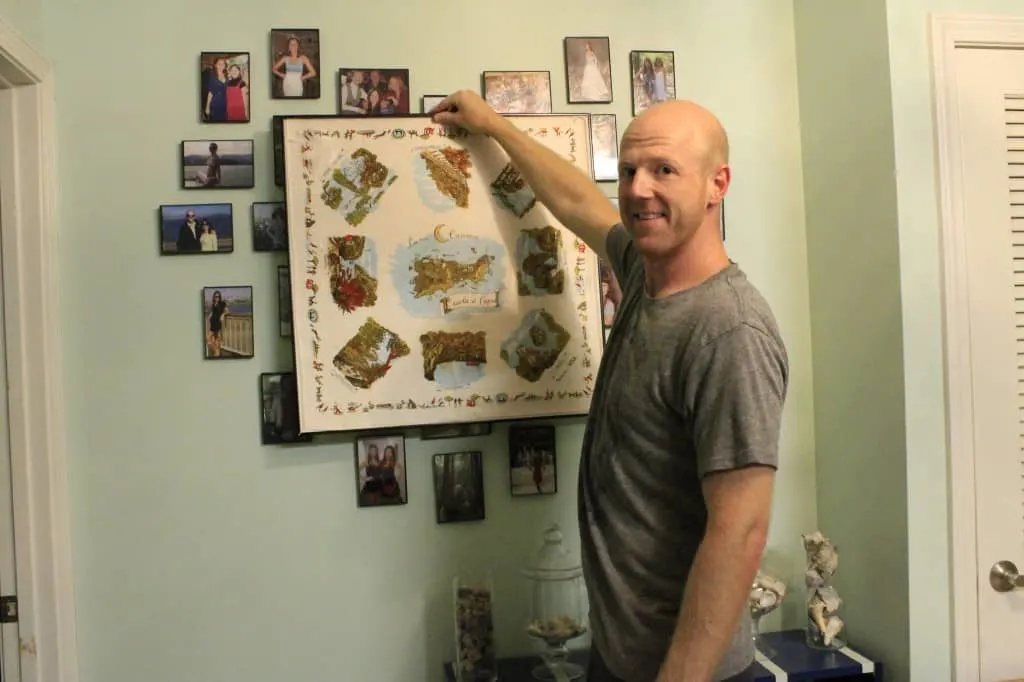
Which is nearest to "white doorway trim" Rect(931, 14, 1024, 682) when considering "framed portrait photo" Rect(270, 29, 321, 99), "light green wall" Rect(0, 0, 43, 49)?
"framed portrait photo" Rect(270, 29, 321, 99)

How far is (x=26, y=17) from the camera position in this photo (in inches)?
61.6

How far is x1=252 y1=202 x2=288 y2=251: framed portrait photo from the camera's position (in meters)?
1.69

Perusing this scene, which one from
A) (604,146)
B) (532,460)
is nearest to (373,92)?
(604,146)

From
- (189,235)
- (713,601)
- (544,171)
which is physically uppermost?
(544,171)

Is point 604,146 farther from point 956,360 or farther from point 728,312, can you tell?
point 956,360

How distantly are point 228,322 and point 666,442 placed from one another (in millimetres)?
990

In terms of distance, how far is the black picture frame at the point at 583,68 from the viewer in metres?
1.80

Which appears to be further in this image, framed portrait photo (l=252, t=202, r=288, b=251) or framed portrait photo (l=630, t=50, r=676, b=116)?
framed portrait photo (l=630, t=50, r=676, b=116)

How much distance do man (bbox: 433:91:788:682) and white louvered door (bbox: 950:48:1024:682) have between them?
0.70m

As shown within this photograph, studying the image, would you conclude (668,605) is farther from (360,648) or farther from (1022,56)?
(1022,56)

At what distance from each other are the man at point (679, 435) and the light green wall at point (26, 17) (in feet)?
3.93

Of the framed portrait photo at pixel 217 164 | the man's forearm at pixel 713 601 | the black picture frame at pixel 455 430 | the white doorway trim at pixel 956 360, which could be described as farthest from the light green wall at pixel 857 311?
the framed portrait photo at pixel 217 164

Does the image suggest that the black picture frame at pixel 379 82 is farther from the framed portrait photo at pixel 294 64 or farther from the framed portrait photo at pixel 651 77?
the framed portrait photo at pixel 651 77

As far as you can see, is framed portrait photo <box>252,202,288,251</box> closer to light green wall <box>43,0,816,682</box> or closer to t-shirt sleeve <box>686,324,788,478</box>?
light green wall <box>43,0,816,682</box>
